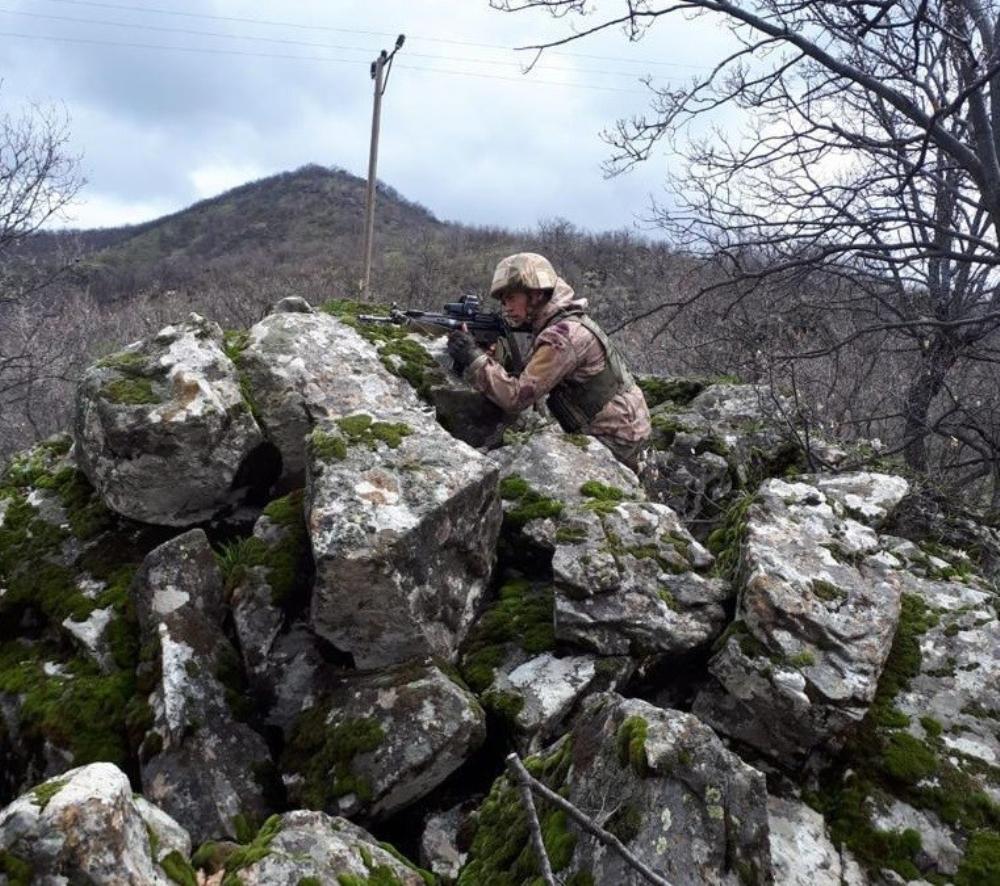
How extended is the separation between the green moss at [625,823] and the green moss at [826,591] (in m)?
1.63

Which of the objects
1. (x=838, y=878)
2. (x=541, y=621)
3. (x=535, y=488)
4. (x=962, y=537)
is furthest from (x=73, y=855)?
(x=962, y=537)

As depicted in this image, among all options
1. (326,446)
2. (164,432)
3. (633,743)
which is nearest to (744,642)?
(633,743)

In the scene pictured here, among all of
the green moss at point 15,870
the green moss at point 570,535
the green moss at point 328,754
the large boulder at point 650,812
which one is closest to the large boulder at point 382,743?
the green moss at point 328,754

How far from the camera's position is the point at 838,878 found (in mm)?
2838

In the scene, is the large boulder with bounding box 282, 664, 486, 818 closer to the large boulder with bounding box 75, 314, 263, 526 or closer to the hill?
the large boulder with bounding box 75, 314, 263, 526

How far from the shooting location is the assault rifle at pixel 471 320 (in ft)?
17.7

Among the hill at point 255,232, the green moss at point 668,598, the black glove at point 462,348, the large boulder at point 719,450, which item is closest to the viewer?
the green moss at point 668,598

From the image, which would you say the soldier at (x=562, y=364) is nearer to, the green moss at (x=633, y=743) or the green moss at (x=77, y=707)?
the green moss at (x=77, y=707)

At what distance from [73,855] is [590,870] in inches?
50.2

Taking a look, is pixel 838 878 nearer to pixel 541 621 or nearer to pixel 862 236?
pixel 541 621

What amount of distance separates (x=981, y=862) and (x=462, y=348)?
11.9 feet

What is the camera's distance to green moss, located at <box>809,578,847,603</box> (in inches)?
138

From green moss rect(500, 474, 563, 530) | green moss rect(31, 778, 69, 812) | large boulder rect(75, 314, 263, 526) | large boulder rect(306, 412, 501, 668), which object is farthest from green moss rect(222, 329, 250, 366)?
green moss rect(31, 778, 69, 812)

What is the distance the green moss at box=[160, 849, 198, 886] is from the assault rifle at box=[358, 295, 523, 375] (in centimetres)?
375
